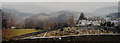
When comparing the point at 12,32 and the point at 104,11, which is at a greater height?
the point at 104,11

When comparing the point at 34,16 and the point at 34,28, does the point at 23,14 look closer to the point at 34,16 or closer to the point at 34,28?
the point at 34,16

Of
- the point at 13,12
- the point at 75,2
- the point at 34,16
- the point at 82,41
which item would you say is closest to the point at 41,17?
the point at 34,16

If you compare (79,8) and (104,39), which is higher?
(79,8)

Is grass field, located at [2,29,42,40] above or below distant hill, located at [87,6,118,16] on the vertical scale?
below

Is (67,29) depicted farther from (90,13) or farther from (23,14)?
(23,14)

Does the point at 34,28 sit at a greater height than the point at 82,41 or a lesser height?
greater

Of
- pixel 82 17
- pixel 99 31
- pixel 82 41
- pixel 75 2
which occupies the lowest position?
pixel 82 41

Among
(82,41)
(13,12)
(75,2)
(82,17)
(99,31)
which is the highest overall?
(75,2)

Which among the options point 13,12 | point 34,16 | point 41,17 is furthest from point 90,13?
point 13,12

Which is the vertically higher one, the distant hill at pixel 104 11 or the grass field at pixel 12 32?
the distant hill at pixel 104 11
